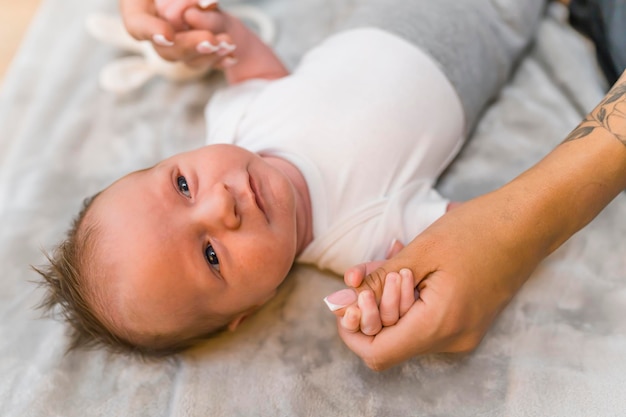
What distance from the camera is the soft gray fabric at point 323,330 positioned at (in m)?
0.93

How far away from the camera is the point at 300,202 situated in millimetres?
1099

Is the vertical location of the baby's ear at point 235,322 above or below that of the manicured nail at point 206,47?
below

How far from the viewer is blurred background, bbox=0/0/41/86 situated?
1.65 meters

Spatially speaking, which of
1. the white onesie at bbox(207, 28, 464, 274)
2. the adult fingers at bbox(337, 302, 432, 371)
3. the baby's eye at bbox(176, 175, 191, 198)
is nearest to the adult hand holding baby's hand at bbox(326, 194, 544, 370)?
the adult fingers at bbox(337, 302, 432, 371)

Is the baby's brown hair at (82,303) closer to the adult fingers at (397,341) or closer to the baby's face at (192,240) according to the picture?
the baby's face at (192,240)

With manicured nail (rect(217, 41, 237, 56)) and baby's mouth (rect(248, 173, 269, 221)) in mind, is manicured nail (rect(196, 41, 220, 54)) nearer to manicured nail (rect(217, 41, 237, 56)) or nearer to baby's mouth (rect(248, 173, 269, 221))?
manicured nail (rect(217, 41, 237, 56))

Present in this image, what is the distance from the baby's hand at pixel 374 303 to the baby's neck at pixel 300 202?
269 millimetres

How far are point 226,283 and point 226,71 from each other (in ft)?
1.87

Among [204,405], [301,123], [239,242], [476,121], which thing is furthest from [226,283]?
[476,121]

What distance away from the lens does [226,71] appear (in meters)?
1.34

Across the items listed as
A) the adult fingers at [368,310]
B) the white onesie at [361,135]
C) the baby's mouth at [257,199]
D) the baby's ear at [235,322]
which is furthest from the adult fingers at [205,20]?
the adult fingers at [368,310]

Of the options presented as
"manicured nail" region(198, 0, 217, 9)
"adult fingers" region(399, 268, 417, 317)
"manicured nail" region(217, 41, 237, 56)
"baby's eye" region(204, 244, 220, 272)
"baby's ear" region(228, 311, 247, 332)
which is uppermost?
"manicured nail" region(198, 0, 217, 9)

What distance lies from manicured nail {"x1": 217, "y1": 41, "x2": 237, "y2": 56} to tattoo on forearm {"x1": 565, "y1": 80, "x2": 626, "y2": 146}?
Answer: 2.13 ft

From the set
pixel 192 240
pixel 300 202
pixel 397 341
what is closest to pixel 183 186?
pixel 192 240
